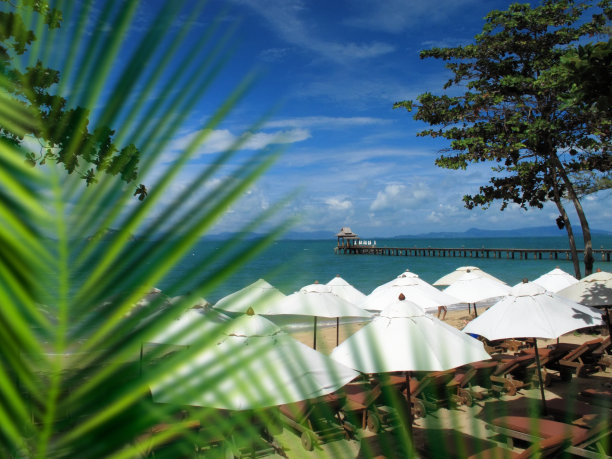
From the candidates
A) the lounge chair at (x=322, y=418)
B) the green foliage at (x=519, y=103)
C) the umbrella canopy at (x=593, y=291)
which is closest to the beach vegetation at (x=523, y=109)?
the green foliage at (x=519, y=103)

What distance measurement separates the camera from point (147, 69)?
24.7 inches

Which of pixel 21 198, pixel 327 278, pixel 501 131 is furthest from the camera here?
pixel 327 278

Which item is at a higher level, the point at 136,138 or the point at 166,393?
the point at 136,138

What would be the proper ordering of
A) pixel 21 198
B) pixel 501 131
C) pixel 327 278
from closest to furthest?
pixel 21 198, pixel 501 131, pixel 327 278

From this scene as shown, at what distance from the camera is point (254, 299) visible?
609 mm

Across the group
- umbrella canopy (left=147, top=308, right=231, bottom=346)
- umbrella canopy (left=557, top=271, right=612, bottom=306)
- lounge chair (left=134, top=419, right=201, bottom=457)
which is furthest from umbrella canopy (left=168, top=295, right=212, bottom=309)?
umbrella canopy (left=557, top=271, right=612, bottom=306)

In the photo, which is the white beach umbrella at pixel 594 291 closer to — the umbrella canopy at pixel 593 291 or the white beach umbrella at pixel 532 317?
the umbrella canopy at pixel 593 291

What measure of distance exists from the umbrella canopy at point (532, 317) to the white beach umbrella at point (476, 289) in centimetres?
562

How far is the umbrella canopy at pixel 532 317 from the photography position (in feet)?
22.7

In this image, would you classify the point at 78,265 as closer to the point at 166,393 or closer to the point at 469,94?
the point at 166,393

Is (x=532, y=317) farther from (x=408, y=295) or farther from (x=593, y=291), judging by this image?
(x=408, y=295)

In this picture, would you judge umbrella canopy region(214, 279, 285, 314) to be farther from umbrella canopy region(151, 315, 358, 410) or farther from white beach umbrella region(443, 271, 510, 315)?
white beach umbrella region(443, 271, 510, 315)

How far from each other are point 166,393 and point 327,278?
4770cm

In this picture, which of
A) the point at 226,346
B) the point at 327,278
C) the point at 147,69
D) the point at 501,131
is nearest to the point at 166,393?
the point at 226,346
